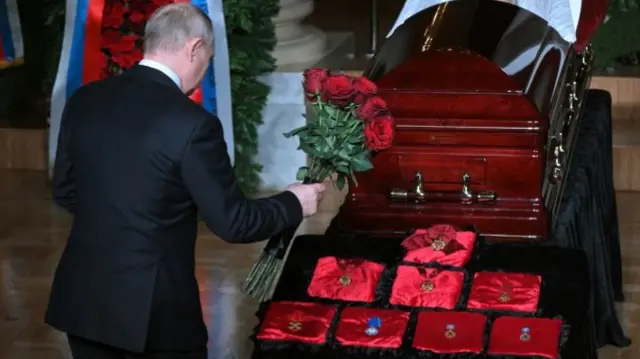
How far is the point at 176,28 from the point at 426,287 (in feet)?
2.48

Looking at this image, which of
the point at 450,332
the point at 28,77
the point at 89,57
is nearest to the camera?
the point at 450,332

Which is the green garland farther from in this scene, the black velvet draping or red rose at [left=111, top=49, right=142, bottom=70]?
the black velvet draping

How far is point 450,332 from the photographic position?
228cm

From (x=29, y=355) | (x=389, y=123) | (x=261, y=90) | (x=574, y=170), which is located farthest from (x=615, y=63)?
(x=389, y=123)

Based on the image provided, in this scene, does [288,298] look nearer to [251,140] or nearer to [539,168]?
[539,168]

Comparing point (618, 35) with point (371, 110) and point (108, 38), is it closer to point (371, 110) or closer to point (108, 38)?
point (108, 38)

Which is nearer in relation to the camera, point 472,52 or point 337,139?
point 337,139

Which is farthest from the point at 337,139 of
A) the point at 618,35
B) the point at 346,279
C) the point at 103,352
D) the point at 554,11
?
the point at 618,35

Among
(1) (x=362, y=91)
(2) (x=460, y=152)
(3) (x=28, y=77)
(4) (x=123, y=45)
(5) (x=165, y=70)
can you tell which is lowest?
(3) (x=28, y=77)

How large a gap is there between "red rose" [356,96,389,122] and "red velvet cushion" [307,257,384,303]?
32cm

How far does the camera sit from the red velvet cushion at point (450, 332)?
2225 millimetres

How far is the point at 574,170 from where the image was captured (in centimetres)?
335

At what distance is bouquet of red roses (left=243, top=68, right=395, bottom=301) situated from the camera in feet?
7.99

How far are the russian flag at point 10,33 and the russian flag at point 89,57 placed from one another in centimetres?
65
